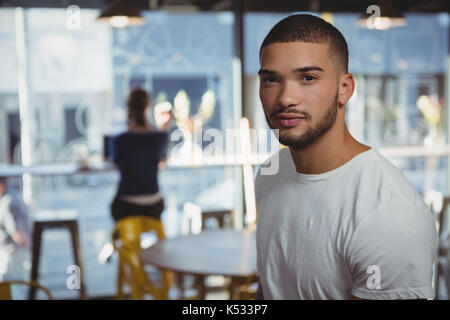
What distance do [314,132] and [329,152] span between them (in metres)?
0.07

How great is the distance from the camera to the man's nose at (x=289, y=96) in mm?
905

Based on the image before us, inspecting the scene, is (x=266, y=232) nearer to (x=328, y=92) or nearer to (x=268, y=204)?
(x=268, y=204)

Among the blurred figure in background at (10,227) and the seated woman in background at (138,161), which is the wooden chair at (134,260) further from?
the blurred figure in background at (10,227)

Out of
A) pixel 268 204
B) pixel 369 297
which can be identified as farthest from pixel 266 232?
pixel 369 297

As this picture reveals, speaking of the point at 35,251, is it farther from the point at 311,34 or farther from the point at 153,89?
the point at 311,34

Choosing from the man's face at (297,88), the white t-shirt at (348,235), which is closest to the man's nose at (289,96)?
the man's face at (297,88)

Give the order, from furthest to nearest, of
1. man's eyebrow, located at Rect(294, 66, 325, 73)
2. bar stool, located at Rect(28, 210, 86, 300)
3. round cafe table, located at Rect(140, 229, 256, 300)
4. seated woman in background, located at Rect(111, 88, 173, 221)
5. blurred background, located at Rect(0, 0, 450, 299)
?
blurred background, located at Rect(0, 0, 450, 299), bar stool, located at Rect(28, 210, 86, 300), seated woman in background, located at Rect(111, 88, 173, 221), round cafe table, located at Rect(140, 229, 256, 300), man's eyebrow, located at Rect(294, 66, 325, 73)

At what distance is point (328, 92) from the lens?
918mm

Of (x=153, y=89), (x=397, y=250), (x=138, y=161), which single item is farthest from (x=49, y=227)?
(x=397, y=250)

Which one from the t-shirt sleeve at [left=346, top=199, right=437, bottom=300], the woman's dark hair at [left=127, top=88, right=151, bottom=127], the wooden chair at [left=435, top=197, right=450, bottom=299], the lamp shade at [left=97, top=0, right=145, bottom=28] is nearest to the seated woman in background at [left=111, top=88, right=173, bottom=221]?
the woman's dark hair at [left=127, top=88, right=151, bottom=127]

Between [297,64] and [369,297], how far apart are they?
396 mm

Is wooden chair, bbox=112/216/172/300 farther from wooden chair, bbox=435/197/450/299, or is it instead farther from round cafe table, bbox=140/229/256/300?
wooden chair, bbox=435/197/450/299

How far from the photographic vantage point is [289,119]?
3.01 ft

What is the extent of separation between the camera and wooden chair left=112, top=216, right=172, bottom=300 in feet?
8.58
